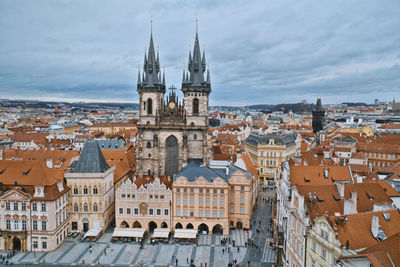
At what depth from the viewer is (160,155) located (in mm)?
90500

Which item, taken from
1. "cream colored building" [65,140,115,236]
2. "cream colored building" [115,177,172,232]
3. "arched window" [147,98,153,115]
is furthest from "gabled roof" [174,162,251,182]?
"arched window" [147,98,153,115]

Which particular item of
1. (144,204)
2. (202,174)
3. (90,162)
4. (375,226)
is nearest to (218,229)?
(202,174)

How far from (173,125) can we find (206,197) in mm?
28739

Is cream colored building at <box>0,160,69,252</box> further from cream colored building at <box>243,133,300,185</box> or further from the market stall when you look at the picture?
cream colored building at <box>243,133,300,185</box>

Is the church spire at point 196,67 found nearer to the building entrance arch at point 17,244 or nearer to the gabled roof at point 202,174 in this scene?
the gabled roof at point 202,174

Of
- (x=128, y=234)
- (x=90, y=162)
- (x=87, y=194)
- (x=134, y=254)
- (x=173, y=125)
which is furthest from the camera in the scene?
(x=173, y=125)

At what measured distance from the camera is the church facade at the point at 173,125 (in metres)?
89.9

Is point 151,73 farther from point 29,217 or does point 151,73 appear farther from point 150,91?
point 29,217

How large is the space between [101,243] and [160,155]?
105ft

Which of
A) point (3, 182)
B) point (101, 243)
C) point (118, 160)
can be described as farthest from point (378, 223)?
point (118, 160)

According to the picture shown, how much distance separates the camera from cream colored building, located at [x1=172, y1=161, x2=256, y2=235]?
219 ft

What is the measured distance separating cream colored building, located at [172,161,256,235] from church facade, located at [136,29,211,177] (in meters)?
21.6

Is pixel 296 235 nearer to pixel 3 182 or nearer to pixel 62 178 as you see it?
pixel 62 178

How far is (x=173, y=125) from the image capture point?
9012cm
